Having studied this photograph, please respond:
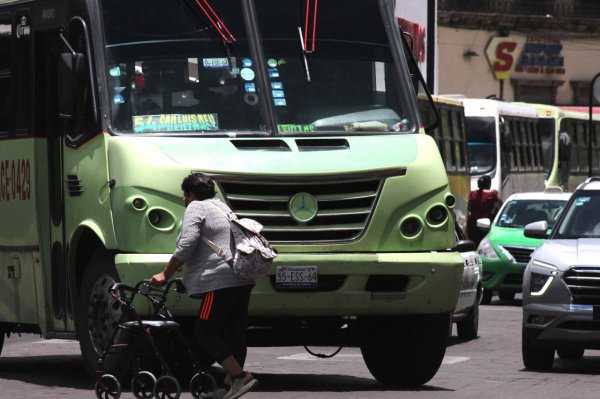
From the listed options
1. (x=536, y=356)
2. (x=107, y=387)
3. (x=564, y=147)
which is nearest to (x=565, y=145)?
(x=564, y=147)

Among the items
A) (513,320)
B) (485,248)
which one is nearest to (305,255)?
(513,320)

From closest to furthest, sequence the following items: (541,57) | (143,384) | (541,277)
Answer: (143,384) → (541,277) → (541,57)

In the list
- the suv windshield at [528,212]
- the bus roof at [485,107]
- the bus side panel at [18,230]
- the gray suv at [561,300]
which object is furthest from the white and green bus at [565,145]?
the bus side panel at [18,230]

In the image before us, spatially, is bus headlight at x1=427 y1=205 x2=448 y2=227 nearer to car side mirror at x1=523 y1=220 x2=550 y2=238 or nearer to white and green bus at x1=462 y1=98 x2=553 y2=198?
car side mirror at x1=523 y1=220 x2=550 y2=238

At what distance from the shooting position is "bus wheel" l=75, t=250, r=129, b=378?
12.3 meters

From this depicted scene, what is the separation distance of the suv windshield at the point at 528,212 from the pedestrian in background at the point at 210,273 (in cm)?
1602

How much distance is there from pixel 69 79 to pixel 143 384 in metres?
2.55

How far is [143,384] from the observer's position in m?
11.0

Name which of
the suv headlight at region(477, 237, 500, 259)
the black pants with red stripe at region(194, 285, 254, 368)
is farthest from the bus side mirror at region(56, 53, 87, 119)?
the suv headlight at region(477, 237, 500, 259)

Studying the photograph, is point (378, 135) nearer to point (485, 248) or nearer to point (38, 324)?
point (38, 324)

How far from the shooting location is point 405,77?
1328cm

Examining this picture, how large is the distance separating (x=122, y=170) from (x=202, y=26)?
4.18 feet

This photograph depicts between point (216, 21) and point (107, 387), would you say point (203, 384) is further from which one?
point (216, 21)

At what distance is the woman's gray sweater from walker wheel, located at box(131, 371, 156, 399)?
1.83ft
